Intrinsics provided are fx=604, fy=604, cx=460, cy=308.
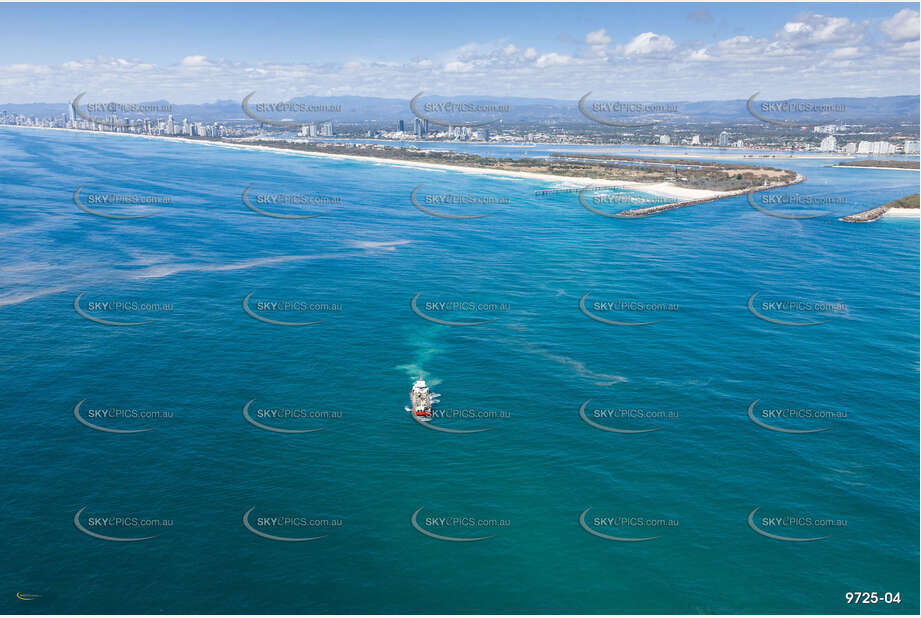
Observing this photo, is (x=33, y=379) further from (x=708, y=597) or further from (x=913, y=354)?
(x=913, y=354)

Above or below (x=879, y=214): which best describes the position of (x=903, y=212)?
above

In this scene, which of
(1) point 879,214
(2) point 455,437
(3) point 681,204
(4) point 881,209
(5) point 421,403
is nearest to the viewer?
(2) point 455,437

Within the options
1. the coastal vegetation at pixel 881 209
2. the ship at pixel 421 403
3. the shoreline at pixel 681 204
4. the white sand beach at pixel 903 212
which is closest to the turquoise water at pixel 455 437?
the ship at pixel 421 403

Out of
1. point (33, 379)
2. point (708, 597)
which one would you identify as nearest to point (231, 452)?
point (33, 379)

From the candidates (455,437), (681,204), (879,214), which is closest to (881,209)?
(879,214)

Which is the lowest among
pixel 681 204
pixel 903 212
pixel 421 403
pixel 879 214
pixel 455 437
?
pixel 455 437

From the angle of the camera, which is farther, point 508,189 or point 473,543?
point 508,189

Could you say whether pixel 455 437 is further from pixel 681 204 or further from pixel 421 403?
pixel 681 204

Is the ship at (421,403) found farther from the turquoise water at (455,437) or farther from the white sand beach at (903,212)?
the white sand beach at (903,212)

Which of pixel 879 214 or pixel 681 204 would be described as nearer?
pixel 879 214
